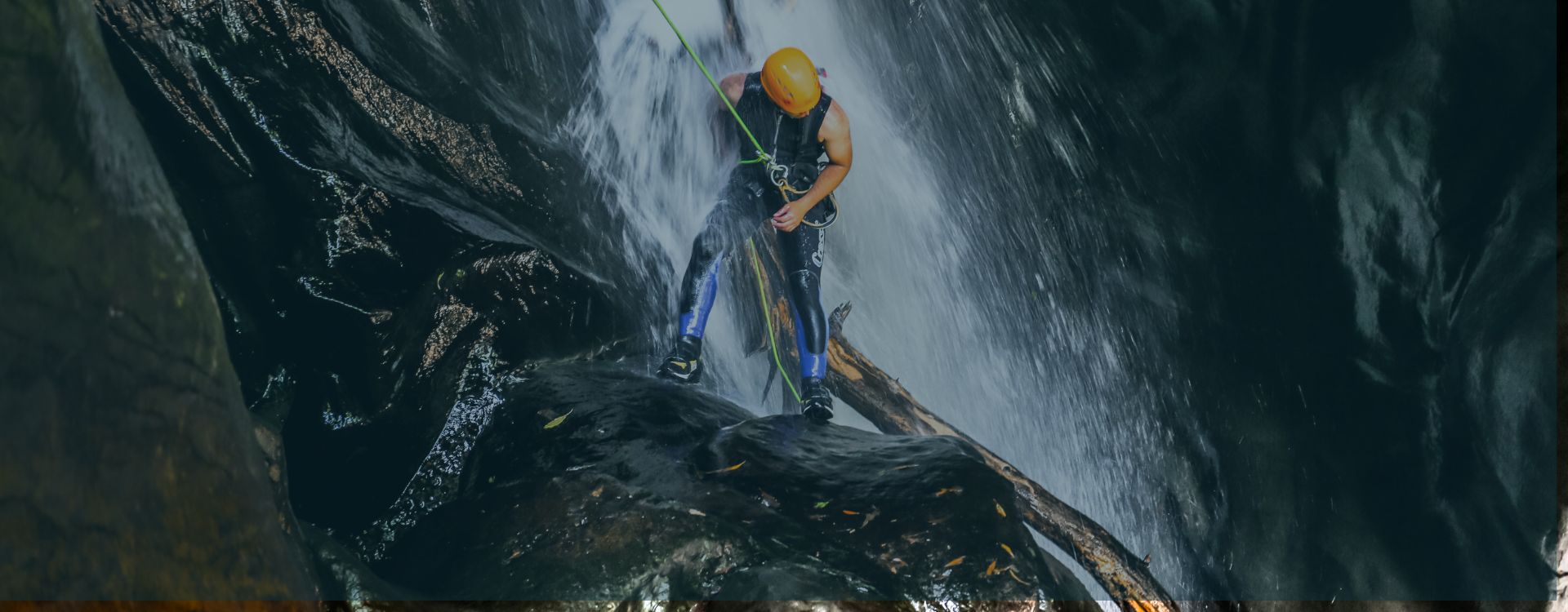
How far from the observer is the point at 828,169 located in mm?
3670

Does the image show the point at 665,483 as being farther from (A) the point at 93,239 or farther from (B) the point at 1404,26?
(B) the point at 1404,26

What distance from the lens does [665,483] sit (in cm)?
301

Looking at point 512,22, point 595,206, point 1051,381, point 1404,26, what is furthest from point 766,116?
point 1404,26

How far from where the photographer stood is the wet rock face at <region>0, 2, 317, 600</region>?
1.78m

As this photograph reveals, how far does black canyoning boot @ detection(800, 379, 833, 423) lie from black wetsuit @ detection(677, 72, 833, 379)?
0.03 meters

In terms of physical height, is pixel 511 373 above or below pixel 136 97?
below

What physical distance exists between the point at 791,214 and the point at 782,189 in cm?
9

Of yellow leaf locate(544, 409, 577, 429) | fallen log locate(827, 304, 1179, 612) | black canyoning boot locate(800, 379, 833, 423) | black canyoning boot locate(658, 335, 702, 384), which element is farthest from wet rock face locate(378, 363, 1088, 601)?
fallen log locate(827, 304, 1179, 612)

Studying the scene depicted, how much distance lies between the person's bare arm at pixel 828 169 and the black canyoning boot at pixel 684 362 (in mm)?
506

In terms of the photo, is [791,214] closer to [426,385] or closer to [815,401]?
[815,401]

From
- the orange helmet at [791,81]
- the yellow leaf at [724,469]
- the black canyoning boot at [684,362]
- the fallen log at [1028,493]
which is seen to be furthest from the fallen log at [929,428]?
the yellow leaf at [724,469]

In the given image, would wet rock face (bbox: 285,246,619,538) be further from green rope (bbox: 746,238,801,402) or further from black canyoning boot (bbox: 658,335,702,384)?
green rope (bbox: 746,238,801,402)

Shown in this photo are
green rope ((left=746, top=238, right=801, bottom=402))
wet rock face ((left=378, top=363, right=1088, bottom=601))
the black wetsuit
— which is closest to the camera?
wet rock face ((left=378, top=363, right=1088, bottom=601))

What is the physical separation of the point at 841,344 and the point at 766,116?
993 millimetres
